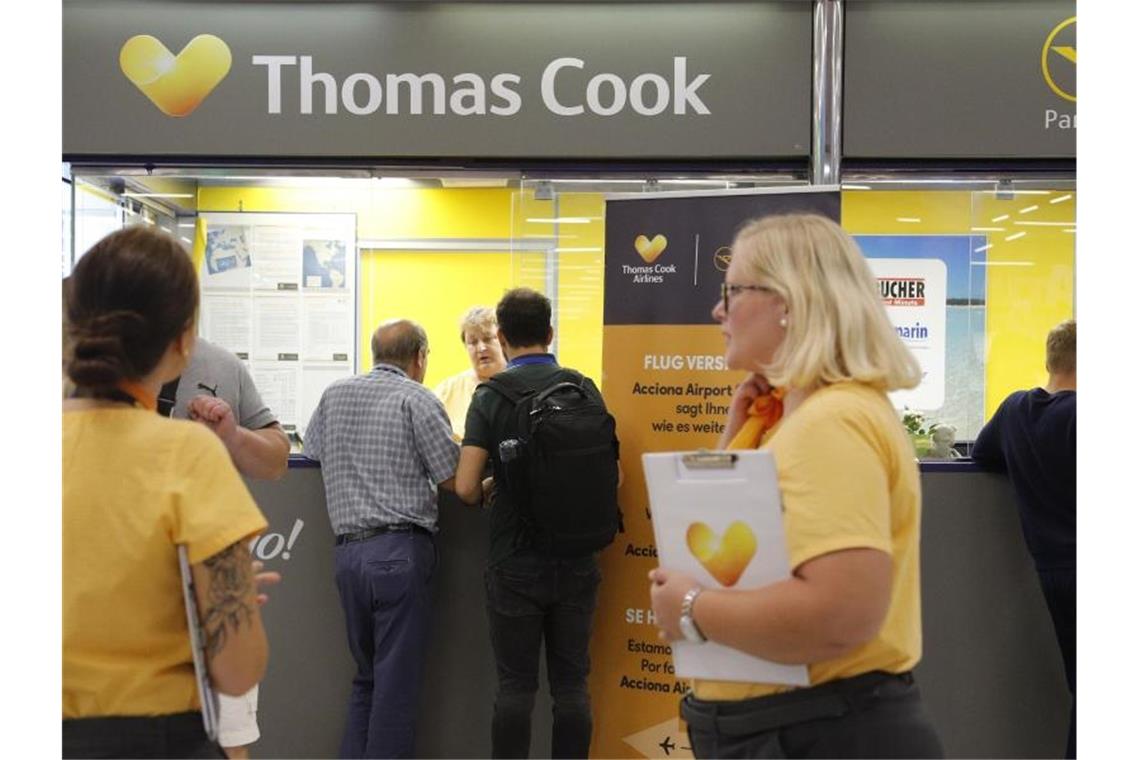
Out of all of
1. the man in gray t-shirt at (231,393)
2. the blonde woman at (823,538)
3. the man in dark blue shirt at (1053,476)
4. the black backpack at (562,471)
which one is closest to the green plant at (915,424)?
the man in dark blue shirt at (1053,476)

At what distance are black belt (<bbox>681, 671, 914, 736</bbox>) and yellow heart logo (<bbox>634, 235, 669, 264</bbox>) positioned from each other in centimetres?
239

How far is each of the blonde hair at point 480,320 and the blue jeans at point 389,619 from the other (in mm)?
1340

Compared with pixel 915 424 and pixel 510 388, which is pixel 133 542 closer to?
pixel 510 388

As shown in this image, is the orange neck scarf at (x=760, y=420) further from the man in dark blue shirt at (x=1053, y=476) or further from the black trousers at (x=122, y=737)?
the man in dark blue shirt at (x=1053, y=476)

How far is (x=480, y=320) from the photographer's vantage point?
16.5 ft

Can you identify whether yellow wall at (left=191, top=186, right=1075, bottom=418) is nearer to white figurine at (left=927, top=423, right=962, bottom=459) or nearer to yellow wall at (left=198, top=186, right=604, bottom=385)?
yellow wall at (left=198, top=186, right=604, bottom=385)

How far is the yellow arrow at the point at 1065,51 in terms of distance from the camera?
4.23 meters

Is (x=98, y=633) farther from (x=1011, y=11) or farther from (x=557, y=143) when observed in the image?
(x=1011, y=11)

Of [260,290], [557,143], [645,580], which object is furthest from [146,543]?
[260,290]

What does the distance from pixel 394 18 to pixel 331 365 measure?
180 centimetres

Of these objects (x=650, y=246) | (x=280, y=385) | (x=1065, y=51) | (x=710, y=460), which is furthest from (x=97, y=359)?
(x=1065, y=51)

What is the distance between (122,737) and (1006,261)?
4.54m

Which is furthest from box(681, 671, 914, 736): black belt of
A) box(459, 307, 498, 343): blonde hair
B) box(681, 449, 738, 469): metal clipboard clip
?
box(459, 307, 498, 343): blonde hair

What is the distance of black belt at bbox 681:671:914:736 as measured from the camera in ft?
5.25
